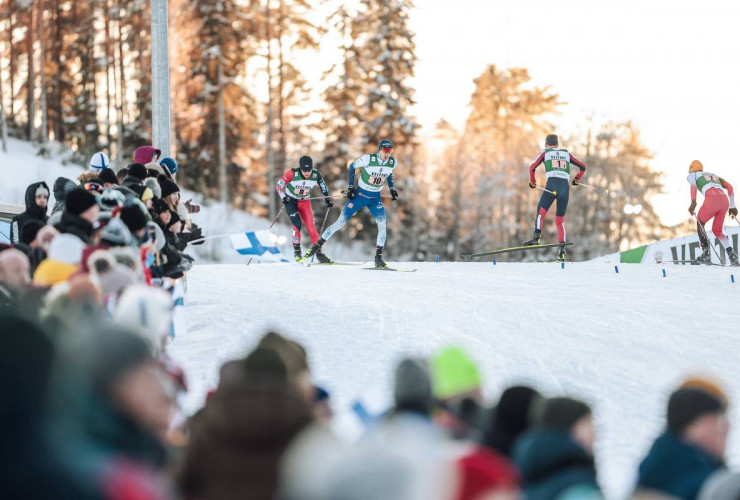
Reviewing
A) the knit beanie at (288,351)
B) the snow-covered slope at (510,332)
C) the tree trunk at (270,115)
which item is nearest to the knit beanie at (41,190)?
the snow-covered slope at (510,332)

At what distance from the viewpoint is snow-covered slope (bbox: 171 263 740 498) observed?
6.11m

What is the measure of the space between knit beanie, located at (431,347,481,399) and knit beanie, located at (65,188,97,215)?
3.38m

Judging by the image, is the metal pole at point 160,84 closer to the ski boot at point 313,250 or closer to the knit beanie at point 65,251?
the ski boot at point 313,250

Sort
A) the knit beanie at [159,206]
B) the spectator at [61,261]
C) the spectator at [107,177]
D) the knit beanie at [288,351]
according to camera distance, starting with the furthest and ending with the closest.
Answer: the spectator at [107,177] < the knit beanie at [159,206] < the spectator at [61,261] < the knit beanie at [288,351]

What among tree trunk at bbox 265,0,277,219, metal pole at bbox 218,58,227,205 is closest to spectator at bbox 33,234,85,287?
metal pole at bbox 218,58,227,205

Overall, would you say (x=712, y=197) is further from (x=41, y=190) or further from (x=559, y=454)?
(x=559, y=454)

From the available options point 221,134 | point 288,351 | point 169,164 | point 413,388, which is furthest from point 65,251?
point 221,134

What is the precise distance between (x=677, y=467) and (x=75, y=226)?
424 centimetres

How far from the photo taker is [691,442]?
2.95 m

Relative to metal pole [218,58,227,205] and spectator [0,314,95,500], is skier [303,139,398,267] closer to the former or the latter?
spectator [0,314,95,500]

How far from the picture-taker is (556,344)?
7.86 metres

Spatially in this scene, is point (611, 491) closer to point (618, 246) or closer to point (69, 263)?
point (69, 263)

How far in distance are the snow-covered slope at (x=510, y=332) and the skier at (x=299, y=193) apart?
2.98 metres

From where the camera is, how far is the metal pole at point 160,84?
36.7 ft
